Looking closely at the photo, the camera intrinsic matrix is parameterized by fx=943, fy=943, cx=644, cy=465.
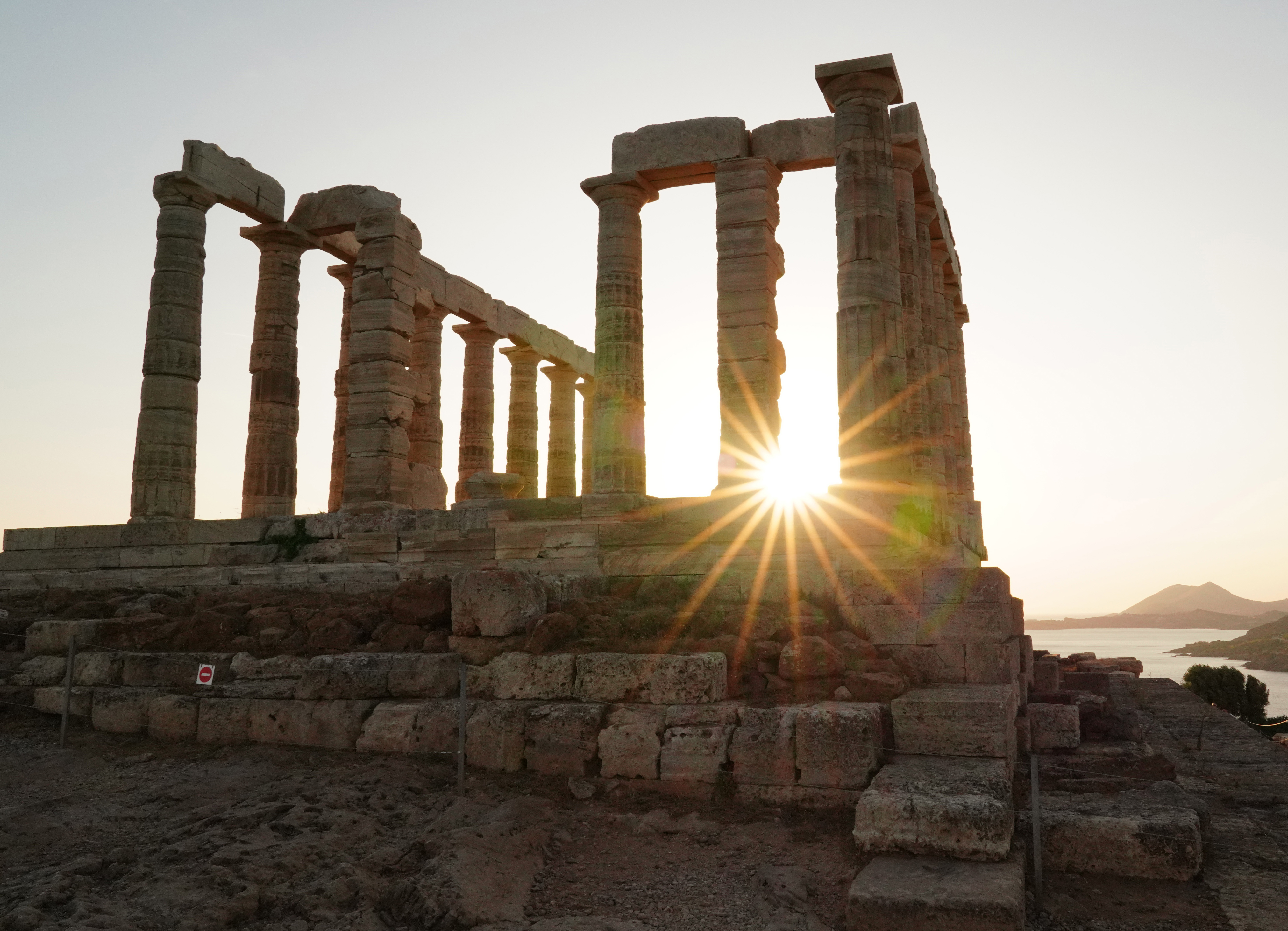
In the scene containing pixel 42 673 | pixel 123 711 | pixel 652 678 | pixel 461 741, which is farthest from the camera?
pixel 42 673

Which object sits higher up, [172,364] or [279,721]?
[172,364]

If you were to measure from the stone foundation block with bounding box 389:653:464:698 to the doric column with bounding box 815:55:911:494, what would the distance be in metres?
7.90

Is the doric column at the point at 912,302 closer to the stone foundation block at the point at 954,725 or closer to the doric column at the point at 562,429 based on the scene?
the stone foundation block at the point at 954,725

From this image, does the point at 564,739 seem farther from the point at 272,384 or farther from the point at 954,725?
the point at 272,384

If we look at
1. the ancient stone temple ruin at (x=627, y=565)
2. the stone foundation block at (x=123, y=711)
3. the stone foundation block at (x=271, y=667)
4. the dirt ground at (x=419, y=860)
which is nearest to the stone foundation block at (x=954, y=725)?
the ancient stone temple ruin at (x=627, y=565)

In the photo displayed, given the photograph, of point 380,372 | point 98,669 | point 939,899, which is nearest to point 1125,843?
point 939,899

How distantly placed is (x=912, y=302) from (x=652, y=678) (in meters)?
11.5

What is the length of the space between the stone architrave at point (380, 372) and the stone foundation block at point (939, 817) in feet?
46.6

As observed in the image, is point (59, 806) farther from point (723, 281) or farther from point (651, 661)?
point (723, 281)

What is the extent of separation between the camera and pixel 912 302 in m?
17.9

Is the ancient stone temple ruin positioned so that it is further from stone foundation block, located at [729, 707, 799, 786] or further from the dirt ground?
the dirt ground

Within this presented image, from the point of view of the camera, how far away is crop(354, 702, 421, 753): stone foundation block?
9.19 m

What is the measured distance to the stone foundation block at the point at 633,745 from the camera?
835 cm

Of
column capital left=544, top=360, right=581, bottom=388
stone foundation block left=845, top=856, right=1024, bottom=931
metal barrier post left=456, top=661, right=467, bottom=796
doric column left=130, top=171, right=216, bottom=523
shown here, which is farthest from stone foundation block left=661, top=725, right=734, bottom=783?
column capital left=544, top=360, right=581, bottom=388
